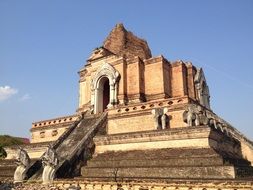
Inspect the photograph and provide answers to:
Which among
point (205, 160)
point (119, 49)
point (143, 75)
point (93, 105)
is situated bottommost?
point (205, 160)

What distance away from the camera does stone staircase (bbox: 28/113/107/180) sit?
14.9 m

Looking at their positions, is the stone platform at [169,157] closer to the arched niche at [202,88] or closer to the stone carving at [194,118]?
the stone carving at [194,118]

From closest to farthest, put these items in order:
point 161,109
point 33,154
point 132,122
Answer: point 161,109 → point 132,122 → point 33,154

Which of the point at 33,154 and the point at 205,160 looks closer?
the point at 205,160

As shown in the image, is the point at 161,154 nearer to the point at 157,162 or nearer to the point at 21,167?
the point at 157,162

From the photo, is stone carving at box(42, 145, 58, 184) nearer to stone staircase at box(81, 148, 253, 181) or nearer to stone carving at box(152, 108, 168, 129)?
stone staircase at box(81, 148, 253, 181)

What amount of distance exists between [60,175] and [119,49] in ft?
49.6

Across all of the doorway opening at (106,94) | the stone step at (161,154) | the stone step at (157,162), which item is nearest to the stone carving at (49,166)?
the stone step at (157,162)

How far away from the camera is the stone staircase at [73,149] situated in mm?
14870

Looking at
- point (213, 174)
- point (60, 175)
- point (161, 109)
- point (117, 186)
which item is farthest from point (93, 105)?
point (213, 174)

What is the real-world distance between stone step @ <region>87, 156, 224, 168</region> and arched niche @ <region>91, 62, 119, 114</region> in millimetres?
8509

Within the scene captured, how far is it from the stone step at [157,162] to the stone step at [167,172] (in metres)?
0.37

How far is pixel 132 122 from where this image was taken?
18719mm

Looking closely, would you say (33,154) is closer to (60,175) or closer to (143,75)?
(60,175)
